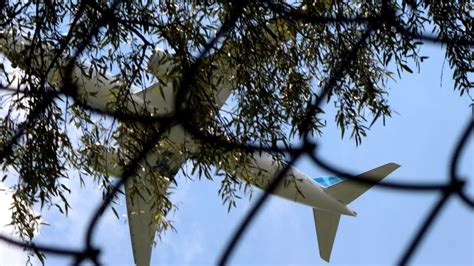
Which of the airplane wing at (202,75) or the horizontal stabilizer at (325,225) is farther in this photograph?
the horizontal stabilizer at (325,225)

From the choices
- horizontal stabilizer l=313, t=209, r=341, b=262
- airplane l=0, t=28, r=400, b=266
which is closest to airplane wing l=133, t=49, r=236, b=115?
airplane l=0, t=28, r=400, b=266

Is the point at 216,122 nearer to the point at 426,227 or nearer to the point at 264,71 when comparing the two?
the point at 264,71

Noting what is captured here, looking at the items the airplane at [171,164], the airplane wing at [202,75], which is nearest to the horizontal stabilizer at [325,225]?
the airplane at [171,164]

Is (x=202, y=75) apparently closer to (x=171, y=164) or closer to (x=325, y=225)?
(x=171, y=164)

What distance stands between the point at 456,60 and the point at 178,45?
121 cm

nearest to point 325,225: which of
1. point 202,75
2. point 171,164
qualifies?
point 171,164

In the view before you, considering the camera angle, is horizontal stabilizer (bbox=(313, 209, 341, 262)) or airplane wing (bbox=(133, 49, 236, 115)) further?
horizontal stabilizer (bbox=(313, 209, 341, 262))

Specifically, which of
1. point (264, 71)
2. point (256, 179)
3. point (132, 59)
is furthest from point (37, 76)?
point (256, 179)

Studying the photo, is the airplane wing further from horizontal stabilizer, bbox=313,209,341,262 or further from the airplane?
horizontal stabilizer, bbox=313,209,341,262

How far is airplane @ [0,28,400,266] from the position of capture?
9.64ft

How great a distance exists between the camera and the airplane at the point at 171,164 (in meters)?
2.94

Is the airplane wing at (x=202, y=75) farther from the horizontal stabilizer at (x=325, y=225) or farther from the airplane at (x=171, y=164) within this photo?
the horizontal stabilizer at (x=325, y=225)

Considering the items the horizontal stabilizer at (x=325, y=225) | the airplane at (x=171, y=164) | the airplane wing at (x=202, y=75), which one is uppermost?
the airplane wing at (x=202, y=75)

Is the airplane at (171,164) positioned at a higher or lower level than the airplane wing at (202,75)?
lower
